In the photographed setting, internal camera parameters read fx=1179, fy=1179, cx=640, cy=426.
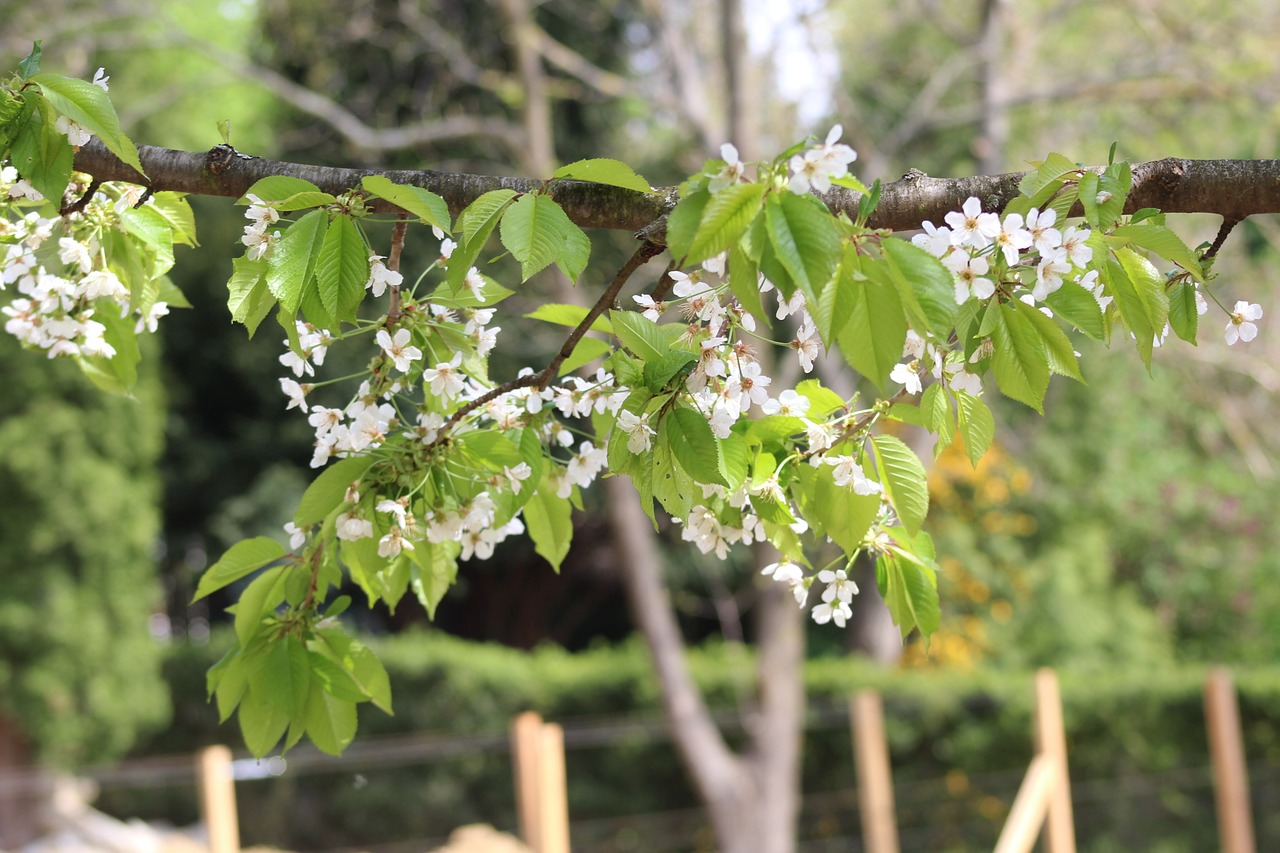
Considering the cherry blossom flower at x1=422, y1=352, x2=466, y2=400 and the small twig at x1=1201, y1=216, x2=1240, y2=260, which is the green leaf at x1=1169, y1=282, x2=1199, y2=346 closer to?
the small twig at x1=1201, y1=216, x2=1240, y2=260

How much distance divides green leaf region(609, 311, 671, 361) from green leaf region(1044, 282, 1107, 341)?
282 mm

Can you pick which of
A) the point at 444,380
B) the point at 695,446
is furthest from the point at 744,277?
the point at 444,380

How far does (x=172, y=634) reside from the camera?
1049 centimetres

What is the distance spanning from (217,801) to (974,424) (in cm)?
315

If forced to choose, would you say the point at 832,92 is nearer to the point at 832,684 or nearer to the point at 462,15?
the point at 462,15

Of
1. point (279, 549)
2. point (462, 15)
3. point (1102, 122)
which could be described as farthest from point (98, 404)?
point (279, 549)

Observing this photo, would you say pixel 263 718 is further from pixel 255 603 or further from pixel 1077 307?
pixel 1077 307

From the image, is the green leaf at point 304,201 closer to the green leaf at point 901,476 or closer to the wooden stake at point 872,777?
the green leaf at point 901,476

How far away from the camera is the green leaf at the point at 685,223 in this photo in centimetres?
73

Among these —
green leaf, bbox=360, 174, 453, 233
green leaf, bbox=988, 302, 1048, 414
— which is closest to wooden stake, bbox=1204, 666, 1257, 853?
green leaf, bbox=988, 302, 1048, 414

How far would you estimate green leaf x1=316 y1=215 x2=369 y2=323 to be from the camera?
877 millimetres

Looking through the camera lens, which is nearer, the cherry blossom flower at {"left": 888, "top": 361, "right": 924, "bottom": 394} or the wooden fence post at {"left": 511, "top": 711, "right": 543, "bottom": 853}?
the cherry blossom flower at {"left": 888, "top": 361, "right": 924, "bottom": 394}

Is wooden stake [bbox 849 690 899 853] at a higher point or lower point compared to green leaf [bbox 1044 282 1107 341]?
lower

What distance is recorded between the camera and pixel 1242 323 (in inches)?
38.2
